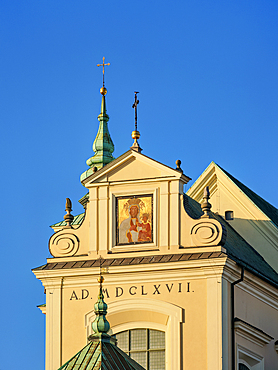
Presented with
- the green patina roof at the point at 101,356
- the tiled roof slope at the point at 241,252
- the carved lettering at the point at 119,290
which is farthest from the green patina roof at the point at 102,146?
the green patina roof at the point at 101,356

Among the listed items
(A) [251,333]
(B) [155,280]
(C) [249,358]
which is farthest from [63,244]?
(C) [249,358]

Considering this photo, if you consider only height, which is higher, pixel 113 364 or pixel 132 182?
pixel 132 182

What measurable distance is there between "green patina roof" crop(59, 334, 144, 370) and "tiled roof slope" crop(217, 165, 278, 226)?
10.2m

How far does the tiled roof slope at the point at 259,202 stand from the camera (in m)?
36.0

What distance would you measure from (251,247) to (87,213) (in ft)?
20.1

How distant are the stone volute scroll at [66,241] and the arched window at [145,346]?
2.67 meters

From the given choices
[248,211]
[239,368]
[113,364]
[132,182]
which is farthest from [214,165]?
[113,364]

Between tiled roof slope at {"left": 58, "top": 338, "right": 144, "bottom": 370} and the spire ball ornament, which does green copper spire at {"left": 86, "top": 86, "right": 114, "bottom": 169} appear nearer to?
the spire ball ornament

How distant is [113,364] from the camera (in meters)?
26.2

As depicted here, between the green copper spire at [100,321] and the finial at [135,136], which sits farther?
the finial at [135,136]

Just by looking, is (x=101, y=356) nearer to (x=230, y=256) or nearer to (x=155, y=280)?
(x=155, y=280)

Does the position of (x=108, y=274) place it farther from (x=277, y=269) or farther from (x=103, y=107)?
(x=103, y=107)

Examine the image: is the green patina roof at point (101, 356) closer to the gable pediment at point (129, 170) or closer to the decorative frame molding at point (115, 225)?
the decorative frame molding at point (115, 225)

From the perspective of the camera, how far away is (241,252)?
33562 millimetres
